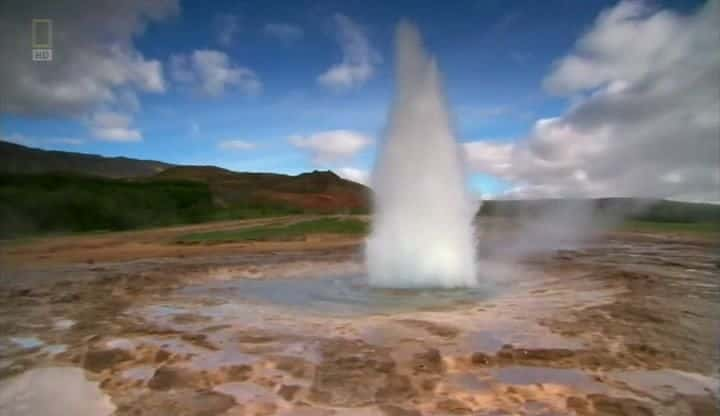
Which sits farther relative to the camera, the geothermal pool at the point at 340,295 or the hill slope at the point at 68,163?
the hill slope at the point at 68,163

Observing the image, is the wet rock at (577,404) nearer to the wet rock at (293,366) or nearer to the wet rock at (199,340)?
the wet rock at (293,366)

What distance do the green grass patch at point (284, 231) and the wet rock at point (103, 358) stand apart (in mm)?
19138

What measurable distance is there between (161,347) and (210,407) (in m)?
2.17

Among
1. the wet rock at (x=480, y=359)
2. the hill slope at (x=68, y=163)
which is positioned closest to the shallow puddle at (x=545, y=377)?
the wet rock at (x=480, y=359)

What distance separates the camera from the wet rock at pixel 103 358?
5.25m

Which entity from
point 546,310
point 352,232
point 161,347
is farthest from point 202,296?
point 352,232

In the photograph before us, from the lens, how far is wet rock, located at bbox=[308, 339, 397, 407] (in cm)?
425

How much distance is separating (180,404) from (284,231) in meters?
23.8

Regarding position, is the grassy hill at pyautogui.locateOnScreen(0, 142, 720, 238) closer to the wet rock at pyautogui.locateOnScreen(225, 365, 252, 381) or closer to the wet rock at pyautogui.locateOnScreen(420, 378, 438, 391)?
the wet rock at pyautogui.locateOnScreen(225, 365, 252, 381)

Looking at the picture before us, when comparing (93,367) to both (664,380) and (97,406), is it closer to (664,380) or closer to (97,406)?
(97,406)

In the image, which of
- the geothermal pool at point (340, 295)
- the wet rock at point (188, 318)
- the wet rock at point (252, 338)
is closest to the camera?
the wet rock at point (252, 338)

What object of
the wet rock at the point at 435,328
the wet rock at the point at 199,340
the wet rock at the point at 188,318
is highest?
the wet rock at the point at 435,328

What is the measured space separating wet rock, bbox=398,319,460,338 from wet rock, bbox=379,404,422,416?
2.26 meters

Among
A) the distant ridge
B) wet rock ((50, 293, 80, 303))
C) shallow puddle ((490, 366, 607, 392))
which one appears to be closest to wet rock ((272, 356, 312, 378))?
shallow puddle ((490, 366, 607, 392))
